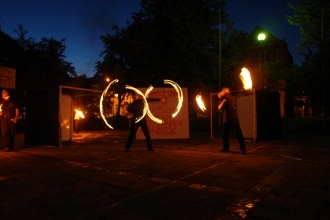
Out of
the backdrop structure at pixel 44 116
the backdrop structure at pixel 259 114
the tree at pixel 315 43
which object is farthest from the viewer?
the tree at pixel 315 43

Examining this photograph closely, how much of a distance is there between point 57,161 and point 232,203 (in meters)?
5.63

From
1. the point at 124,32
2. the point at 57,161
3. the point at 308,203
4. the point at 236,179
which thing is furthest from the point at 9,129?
the point at 124,32

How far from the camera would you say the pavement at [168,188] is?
4051mm

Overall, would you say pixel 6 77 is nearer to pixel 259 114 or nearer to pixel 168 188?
pixel 168 188

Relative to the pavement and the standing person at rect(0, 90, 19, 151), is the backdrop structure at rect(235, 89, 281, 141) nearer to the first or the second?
the pavement

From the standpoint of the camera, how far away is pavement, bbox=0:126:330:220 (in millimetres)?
4051

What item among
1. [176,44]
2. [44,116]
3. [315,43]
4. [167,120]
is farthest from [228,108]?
[315,43]

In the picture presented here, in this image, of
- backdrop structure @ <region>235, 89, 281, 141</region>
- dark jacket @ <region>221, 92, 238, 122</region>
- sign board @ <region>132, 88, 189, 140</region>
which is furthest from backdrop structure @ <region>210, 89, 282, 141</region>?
dark jacket @ <region>221, 92, 238, 122</region>

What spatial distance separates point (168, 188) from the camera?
5.27 m

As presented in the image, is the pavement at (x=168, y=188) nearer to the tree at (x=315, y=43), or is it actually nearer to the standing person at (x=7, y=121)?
the standing person at (x=7, y=121)

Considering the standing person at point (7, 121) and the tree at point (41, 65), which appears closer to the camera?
the standing person at point (7, 121)

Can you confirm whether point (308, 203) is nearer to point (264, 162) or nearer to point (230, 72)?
point (264, 162)

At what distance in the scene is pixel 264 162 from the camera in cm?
777

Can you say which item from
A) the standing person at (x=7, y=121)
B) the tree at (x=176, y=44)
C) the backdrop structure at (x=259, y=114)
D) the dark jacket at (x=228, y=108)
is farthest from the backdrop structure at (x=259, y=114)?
the standing person at (x=7, y=121)
